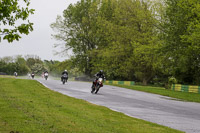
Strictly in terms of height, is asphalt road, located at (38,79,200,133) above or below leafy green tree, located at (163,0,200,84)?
below

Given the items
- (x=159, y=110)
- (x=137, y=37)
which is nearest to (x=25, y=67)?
(x=137, y=37)

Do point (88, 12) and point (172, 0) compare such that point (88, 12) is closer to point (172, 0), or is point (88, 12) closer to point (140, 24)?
point (140, 24)

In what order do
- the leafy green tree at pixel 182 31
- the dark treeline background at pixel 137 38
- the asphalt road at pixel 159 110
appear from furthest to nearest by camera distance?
the dark treeline background at pixel 137 38
the leafy green tree at pixel 182 31
the asphalt road at pixel 159 110

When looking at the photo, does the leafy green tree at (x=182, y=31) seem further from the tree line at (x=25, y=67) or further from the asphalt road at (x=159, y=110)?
the tree line at (x=25, y=67)

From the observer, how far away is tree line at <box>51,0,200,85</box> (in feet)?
121

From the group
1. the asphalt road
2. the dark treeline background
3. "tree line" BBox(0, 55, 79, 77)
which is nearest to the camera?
the asphalt road

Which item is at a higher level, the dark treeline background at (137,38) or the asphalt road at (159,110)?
the dark treeline background at (137,38)

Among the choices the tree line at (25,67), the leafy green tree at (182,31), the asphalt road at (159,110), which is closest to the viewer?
the asphalt road at (159,110)

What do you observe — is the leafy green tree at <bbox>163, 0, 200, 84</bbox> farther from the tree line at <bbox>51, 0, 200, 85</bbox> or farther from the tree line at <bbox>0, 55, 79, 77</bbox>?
the tree line at <bbox>0, 55, 79, 77</bbox>

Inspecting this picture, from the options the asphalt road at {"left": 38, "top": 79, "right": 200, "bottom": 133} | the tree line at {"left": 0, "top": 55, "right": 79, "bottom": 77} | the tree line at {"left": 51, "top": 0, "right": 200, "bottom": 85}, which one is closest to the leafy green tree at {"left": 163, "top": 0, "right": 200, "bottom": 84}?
the tree line at {"left": 51, "top": 0, "right": 200, "bottom": 85}

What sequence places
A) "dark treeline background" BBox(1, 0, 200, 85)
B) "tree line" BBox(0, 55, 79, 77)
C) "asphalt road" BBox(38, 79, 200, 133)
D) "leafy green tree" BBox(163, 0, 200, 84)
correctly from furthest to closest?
"tree line" BBox(0, 55, 79, 77) → "dark treeline background" BBox(1, 0, 200, 85) → "leafy green tree" BBox(163, 0, 200, 84) → "asphalt road" BBox(38, 79, 200, 133)

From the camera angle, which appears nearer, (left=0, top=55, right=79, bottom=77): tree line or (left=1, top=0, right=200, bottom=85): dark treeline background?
A: (left=1, top=0, right=200, bottom=85): dark treeline background

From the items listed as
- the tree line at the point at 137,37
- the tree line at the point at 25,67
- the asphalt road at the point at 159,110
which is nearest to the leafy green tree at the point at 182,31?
the tree line at the point at 137,37

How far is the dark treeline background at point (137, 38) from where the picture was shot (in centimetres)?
3688
